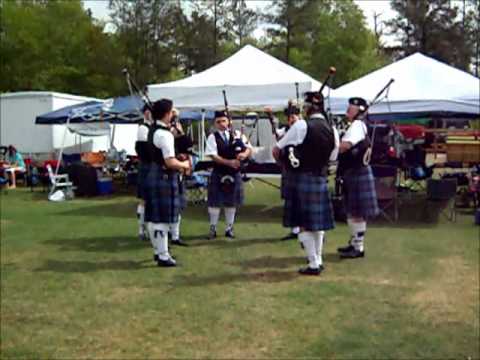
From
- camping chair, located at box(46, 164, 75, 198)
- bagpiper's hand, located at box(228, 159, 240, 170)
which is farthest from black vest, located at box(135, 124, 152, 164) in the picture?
camping chair, located at box(46, 164, 75, 198)

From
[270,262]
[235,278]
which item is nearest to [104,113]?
[270,262]

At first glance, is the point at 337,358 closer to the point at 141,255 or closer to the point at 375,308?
the point at 375,308

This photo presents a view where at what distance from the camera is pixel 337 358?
139 inches

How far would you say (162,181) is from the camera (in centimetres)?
553

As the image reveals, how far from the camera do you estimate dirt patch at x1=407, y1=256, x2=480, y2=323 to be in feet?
14.1

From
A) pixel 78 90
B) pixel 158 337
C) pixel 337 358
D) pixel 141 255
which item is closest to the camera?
pixel 337 358

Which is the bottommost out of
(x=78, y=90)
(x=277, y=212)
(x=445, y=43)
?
(x=277, y=212)

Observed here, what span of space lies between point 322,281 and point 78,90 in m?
25.2

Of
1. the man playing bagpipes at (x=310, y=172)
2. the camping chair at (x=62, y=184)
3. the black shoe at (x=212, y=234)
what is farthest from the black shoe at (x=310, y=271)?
the camping chair at (x=62, y=184)

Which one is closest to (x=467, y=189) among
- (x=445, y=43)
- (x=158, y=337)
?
(x=158, y=337)

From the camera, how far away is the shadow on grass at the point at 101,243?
666 centimetres

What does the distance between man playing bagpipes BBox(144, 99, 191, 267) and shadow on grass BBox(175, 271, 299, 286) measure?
19.9 inches

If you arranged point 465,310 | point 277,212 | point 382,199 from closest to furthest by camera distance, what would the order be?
point 465,310 < point 382,199 < point 277,212

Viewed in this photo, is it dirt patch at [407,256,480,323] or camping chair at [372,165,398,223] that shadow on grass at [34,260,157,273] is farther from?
camping chair at [372,165,398,223]
